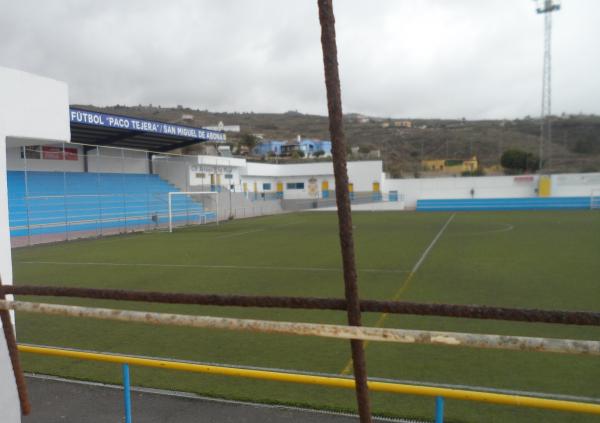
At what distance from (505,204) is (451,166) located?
1340 inches

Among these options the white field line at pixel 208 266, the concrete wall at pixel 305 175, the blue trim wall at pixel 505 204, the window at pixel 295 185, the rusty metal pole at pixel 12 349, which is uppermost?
the concrete wall at pixel 305 175

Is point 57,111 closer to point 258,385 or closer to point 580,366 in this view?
point 258,385

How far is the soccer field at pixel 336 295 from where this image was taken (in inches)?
210

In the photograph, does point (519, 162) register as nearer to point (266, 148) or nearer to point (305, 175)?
point (305, 175)

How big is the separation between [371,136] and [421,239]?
323ft

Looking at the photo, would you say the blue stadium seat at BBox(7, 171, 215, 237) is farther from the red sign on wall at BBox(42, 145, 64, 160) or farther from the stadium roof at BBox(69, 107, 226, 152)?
the stadium roof at BBox(69, 107, 226, 152)

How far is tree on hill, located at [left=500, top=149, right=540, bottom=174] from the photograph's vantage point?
2297 inches

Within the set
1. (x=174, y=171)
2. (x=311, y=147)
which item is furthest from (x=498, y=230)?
(x=311, y=147)

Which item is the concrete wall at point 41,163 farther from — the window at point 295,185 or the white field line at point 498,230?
the window at point 295,185

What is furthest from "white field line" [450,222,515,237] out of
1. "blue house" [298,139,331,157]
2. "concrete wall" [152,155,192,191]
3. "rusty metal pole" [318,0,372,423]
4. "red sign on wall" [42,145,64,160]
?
"blue house" [298,139,331,157]

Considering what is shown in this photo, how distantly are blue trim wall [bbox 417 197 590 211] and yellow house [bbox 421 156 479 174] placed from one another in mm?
25316

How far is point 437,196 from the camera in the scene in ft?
154

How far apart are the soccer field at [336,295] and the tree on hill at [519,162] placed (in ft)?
126

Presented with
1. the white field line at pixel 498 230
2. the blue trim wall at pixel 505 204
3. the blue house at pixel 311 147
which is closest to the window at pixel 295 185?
the blue trim wall at pixel 505 204
